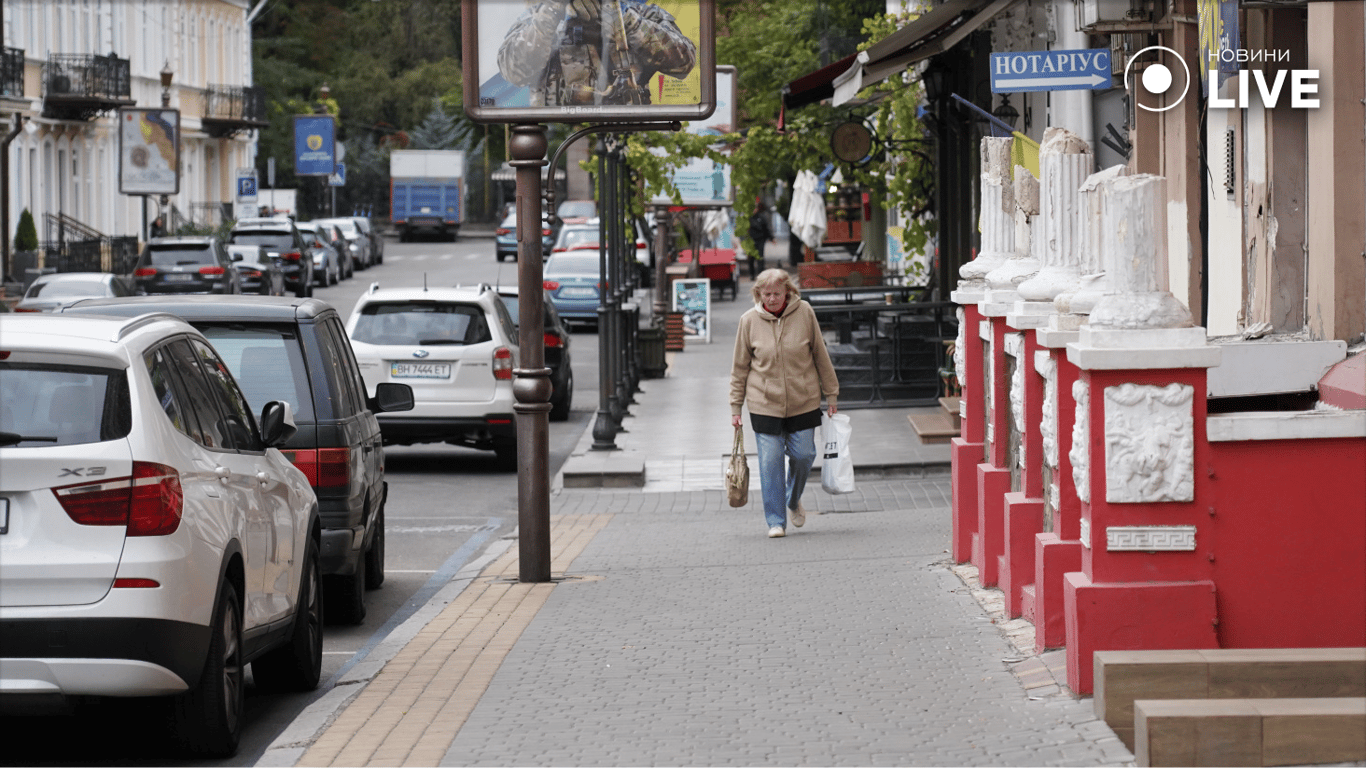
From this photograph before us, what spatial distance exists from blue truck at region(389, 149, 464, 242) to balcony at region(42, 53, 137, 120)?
2740cm

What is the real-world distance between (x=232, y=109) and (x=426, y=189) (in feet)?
45.4

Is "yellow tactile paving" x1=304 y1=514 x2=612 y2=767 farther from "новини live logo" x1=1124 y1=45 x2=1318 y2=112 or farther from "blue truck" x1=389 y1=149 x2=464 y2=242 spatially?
"blue truck" x1=389 y1=149 x2=464 y2=242

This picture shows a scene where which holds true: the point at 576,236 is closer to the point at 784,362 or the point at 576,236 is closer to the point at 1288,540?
the point at 784,362

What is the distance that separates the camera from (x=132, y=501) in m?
5.88

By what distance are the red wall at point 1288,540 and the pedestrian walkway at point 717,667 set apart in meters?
0.68

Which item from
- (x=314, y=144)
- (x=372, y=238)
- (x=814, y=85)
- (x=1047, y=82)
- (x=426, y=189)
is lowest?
(x=1047, y=82)

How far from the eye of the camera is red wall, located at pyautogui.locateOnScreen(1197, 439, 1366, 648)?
6105 millimetres

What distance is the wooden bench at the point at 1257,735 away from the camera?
17.4 feet

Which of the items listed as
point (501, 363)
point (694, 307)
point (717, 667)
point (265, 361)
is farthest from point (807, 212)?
point (717, 667)

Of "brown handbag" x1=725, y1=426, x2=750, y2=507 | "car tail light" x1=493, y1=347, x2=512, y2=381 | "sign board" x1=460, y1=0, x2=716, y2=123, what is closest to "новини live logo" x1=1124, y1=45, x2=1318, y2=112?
"sign board" x1=460, y1=0, x2=716, y2=123

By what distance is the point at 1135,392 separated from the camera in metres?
6.05

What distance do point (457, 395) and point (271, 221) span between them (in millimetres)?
33197

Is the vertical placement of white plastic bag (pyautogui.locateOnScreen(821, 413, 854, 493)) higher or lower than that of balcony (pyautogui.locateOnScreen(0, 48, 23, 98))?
lower

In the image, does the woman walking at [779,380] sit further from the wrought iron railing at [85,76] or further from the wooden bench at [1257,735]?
the wrought iron railing at [85,76]
